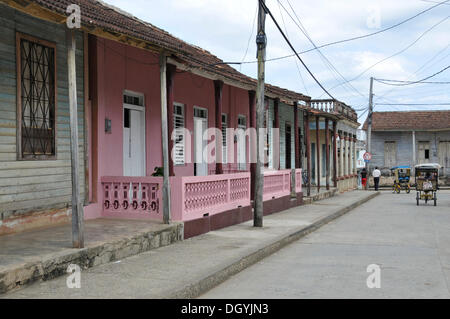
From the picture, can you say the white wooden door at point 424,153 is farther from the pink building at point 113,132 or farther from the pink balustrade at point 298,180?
the pink building at point 113,132

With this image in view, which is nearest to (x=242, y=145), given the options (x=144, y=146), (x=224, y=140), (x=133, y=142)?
(x=224, y=140)

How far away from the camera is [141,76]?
508 inches

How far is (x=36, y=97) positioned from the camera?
9312 millimetres

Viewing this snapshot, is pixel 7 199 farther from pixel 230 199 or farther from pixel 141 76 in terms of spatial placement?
pixel 230 199

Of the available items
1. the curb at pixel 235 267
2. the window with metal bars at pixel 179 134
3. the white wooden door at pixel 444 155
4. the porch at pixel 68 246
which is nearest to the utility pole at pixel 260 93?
the curb at pixel 235 267

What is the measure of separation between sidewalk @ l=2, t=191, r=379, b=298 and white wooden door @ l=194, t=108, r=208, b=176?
3.64 meters

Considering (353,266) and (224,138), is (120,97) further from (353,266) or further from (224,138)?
(224,138)

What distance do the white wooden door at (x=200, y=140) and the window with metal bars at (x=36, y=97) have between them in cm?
682

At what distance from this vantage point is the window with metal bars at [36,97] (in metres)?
8.96

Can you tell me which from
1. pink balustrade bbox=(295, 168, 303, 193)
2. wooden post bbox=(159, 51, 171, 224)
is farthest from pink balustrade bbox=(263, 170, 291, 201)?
wooden post bbox=(159, 51, 171, 224)

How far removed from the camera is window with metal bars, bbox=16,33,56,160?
8961 millimetres

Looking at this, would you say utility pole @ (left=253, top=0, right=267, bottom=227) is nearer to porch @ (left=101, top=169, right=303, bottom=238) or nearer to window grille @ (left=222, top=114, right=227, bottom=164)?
porch @ (left=101, top=169, right=303, bottom=238)

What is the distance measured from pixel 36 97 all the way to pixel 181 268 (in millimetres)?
3896

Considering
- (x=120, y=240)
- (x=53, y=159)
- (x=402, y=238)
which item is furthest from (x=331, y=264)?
(x=53, y=159)
